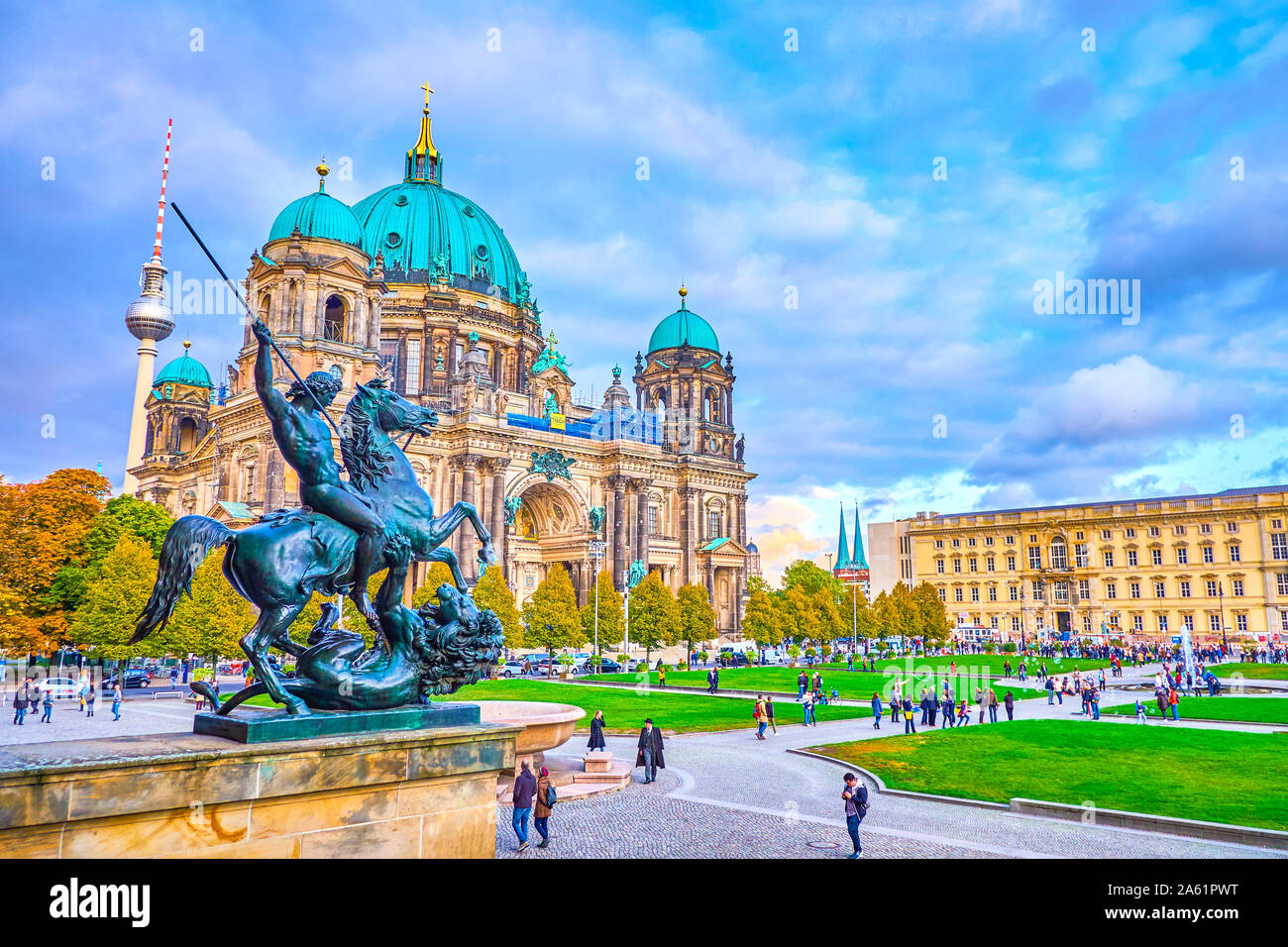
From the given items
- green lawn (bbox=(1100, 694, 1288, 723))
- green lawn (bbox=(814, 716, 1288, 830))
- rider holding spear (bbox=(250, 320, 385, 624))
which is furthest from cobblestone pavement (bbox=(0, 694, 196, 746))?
green lawn (bbox=(1100, 694, 1288, 723))

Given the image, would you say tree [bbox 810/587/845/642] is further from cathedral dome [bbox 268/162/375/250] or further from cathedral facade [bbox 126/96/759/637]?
cathedral dome [bbox 268/162/375/250]

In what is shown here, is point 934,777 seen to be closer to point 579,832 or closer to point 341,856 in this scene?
point 579,832

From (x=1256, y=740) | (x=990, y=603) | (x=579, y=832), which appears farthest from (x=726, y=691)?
(x=990, y=603)

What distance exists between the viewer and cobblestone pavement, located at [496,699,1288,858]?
534 inches

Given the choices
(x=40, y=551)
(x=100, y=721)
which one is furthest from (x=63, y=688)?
(x=100, y=721)

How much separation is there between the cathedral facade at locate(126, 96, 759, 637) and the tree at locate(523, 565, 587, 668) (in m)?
6.33

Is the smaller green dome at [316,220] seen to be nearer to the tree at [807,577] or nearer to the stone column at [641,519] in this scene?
the stone column at [641,519]

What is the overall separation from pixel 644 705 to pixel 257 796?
30663mm

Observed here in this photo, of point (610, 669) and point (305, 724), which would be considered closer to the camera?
point (305, 724)

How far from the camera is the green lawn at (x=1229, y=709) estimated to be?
103 ft

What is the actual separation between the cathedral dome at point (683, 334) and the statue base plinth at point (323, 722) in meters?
85.7

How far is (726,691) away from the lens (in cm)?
4391

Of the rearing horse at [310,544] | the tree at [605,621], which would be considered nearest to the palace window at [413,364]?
the tree at [605,621]
